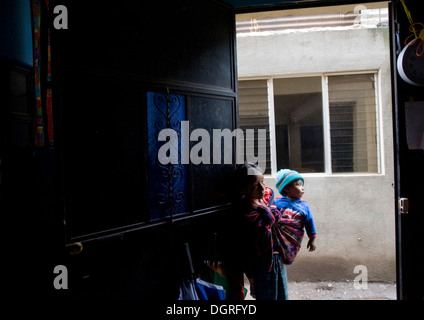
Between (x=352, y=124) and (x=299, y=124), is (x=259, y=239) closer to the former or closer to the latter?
(x=299, y=124)

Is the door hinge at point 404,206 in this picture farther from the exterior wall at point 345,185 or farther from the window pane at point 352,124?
the window pane at point 352,124

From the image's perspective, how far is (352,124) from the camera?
3.91 m

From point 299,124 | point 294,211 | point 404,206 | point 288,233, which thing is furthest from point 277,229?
point 299,124

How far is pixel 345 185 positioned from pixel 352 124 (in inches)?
37.1

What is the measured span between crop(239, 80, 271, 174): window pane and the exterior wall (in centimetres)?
23

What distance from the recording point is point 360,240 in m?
3.78

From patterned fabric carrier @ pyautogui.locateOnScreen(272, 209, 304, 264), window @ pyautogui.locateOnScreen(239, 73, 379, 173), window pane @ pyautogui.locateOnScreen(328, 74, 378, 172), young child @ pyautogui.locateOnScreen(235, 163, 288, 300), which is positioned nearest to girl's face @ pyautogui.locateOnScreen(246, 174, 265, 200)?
young child @ pyautogui.locateOnScreen(235, 163, 288, 300)

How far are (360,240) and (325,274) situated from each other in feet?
2.37

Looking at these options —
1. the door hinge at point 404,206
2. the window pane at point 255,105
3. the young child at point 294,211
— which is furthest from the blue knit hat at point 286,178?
the window pane at point 255,105

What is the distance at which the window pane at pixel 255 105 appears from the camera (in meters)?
4.06

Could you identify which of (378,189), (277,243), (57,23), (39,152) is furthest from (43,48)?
(378,189)

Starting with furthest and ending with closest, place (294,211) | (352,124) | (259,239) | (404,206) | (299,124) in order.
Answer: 1. (299,124)
2. (352,124)
3. (294,211)
4. (404,206)
5. (259,239)

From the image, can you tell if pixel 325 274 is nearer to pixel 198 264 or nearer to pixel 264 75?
pixel 198 264

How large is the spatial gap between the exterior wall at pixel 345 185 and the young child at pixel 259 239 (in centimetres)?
200
